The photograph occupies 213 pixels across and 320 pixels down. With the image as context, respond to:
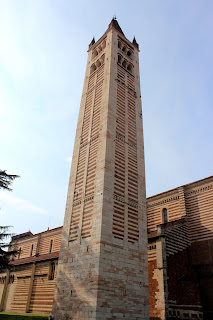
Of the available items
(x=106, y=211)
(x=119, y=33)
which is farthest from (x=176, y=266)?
(x=119, y=33)

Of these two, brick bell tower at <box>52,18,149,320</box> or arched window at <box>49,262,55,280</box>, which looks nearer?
brick bell tower at <box>52,18,149,320</box>

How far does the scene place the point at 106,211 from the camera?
1642cm

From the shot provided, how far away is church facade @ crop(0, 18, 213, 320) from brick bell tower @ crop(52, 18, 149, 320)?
0.06 m

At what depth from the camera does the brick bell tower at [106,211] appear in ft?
48.6

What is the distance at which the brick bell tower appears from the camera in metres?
14.8

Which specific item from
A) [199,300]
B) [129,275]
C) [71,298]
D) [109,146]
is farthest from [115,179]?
[199,300]

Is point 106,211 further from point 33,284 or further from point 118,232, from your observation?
point 33,284

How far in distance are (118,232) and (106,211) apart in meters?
1.54

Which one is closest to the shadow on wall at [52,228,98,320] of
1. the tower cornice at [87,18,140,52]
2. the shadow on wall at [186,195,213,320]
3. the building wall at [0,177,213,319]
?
the building wall at [0,177,213,319]

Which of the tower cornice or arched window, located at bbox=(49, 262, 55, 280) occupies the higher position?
the tower cornice

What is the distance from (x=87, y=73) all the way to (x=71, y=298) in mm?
20661

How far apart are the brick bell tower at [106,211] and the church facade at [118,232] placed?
0.19ft

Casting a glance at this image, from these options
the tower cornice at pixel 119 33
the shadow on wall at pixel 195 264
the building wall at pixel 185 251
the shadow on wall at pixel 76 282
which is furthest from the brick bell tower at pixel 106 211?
the tower cornice at pixel 119 33

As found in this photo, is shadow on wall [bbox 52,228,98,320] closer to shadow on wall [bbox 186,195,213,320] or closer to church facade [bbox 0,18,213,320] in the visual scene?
church facade [bbox 0,18,213,320]
